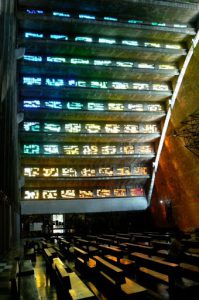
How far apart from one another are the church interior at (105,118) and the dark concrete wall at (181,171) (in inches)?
3.1

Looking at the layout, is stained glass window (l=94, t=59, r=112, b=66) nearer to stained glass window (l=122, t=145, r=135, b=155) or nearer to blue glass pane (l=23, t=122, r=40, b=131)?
blue glass pane (l=23, t=122, r=40, b=131)

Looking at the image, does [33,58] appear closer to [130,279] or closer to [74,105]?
[74,105]

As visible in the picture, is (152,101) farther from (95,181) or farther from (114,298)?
(114,298)

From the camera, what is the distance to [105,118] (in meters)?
24.2

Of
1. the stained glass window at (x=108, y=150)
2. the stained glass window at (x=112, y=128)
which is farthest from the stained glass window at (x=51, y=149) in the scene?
the stained glass window at (x=112, y=128)

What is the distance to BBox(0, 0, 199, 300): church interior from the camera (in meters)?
19.8

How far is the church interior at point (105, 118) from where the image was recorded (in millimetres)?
19750

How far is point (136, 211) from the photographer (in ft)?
85.1

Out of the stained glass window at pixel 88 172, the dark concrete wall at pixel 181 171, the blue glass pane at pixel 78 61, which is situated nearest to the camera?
the dark concrete wall at pixel 181 171

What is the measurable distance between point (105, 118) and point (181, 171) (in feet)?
24.5

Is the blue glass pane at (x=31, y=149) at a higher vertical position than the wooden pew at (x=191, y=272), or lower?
higher

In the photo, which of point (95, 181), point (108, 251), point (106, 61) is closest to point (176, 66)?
point (106, 61)

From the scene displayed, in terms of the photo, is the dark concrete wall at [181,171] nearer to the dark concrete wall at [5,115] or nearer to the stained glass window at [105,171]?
the stained glass window at [105,171]

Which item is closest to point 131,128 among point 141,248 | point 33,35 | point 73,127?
point 73,127
